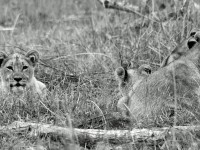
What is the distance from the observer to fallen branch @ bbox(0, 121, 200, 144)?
4.69m

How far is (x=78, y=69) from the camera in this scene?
7820mm

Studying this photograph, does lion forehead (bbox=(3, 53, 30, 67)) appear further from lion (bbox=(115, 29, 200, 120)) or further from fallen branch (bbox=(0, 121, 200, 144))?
fallen branch (bbox=(0, 121, 200, 144))

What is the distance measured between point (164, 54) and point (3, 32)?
3.93 m

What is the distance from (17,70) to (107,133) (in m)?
3.39

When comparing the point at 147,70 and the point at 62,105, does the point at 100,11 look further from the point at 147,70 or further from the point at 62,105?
the point at 62,105

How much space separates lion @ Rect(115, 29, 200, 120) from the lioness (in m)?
2.20

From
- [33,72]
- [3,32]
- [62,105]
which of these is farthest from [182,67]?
[3,32]

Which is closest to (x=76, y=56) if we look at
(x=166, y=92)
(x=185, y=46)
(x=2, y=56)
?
(x=2, y=56)

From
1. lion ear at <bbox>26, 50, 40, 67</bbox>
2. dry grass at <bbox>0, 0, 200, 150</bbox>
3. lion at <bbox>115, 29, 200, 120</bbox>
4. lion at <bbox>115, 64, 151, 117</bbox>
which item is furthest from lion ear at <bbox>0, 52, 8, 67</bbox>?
lion at <bbox>115, 29, 200, 120</bbox>

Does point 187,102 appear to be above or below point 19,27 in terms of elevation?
below

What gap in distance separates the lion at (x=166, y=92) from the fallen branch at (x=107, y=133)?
0.61 meters

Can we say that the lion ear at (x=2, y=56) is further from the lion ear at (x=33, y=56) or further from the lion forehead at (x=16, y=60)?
the lion ear at (x=33, y=56)

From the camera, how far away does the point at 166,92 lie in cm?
547

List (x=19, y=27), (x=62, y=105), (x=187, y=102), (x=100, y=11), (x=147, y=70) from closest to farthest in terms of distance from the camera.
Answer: (x=187, y=102) → (x=62, y=105) → (x=147, y=70) → (x=19, y=27) → (x=100, y=11)
